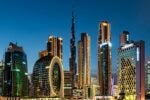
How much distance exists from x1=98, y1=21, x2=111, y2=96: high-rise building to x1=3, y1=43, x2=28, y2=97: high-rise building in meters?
15.4

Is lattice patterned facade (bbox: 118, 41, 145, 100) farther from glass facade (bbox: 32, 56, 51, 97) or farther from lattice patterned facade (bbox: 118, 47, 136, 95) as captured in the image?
glass facade (bbox: 32, 56, 51, 97)

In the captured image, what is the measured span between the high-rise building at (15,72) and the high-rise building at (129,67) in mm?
19935

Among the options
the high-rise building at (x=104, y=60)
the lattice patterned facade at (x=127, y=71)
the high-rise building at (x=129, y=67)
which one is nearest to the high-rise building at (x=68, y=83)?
the high-rise building at (x=104, y=60)

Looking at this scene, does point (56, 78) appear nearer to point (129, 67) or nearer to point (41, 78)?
point (41, 78)

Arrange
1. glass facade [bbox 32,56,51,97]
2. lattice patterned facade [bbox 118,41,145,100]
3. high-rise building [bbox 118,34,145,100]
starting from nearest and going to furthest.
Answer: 1. high-rise building [bbox 118,34,145,100]
2. lattice patterned facade [bbox 118,41,145,100]
3. glass facade [bbox 32,56,51,97]

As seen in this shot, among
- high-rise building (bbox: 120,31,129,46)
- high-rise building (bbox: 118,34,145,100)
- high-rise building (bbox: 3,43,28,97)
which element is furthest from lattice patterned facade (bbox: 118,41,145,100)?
high-rise building (bbox: 3,43,28,97)

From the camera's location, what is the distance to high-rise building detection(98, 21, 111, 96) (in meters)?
84.2

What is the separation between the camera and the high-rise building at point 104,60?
84206mm

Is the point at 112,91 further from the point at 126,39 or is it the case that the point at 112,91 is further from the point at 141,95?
the point at 141,95

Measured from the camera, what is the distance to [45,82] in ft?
240

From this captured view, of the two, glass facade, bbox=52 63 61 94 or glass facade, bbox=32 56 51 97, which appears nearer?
glass facade, bbox=32 56 51 97

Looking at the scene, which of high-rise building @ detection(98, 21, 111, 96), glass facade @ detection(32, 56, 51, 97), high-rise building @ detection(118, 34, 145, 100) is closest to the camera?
high-rise building @ detection(118, 34, 145, 100)

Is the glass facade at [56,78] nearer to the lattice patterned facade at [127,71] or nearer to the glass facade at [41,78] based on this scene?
the glass facade at [41,78]

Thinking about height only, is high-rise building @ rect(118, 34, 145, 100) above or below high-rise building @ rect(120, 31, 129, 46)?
below
